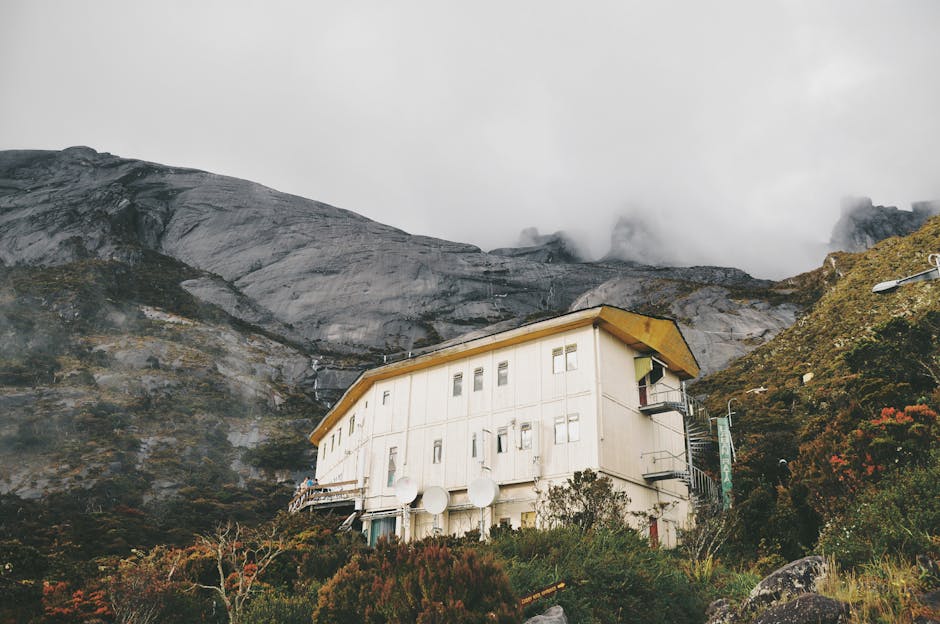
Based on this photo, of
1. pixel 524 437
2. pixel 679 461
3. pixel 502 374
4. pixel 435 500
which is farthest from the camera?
pixel 679 461

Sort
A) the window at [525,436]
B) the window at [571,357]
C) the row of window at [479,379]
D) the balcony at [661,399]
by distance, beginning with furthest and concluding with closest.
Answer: the row of window at [479,379]
the balcony at [661,399]
the window at [571,357]
the window at [525,436]

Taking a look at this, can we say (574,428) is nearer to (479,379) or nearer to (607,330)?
(607,330)

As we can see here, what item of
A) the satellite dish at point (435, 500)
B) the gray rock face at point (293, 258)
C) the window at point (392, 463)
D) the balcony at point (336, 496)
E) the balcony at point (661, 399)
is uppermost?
the gray rock face at point (293, 258)

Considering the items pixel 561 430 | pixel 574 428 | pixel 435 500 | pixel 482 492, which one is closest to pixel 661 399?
pixel 574 428

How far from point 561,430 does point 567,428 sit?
0.82 ft

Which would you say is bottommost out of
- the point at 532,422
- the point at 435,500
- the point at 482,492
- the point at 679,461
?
the point at 435,500

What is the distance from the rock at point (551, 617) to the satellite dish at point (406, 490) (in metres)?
15.1

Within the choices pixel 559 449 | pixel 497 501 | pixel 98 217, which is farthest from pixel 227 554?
pixel 98 217

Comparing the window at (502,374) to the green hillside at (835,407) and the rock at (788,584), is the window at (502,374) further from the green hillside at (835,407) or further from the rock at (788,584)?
the rock at (788,584)

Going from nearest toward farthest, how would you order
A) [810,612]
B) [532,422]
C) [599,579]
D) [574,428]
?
[810,612] → [599,579] → [574,428] → [532,422]

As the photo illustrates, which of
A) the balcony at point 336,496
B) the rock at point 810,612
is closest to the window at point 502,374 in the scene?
the balcony at point 336,496

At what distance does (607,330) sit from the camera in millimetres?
26484

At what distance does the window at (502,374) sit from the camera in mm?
27594

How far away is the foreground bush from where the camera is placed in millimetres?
11352
